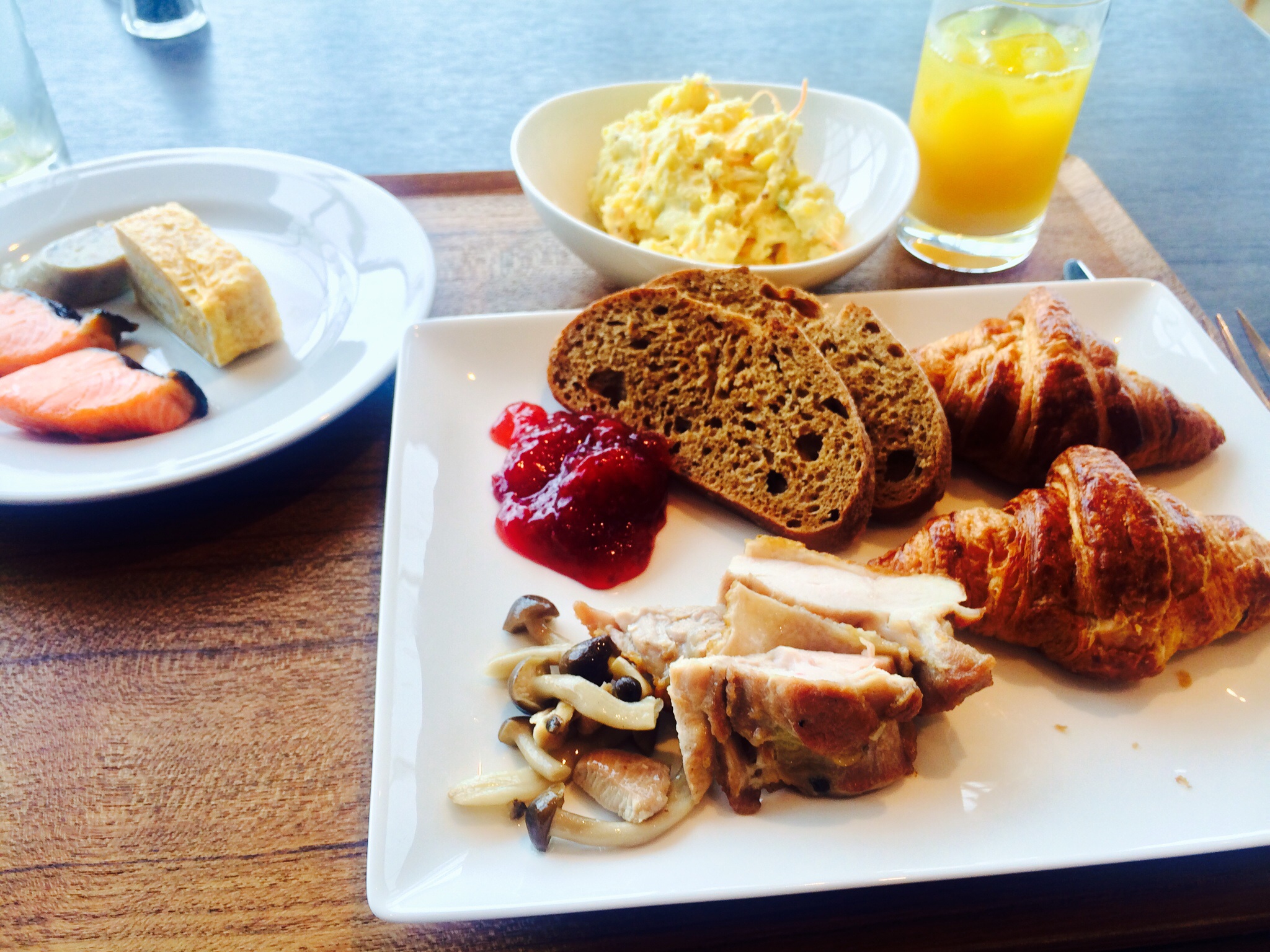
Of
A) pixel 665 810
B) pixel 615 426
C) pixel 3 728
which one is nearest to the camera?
pixel 665 810

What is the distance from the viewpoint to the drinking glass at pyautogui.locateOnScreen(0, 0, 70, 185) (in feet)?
10.8

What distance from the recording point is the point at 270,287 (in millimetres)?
3045

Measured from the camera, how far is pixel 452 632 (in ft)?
6.53

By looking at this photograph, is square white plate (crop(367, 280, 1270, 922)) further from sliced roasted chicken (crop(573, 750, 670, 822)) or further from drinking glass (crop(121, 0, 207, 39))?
drinking glass (crop(121, 0, 207, 39))

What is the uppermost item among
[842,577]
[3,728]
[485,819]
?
[842,577]

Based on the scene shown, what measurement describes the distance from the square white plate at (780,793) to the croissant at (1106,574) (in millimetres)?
107

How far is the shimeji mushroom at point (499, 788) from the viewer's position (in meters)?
1.67

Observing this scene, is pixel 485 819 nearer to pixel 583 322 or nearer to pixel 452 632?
pixel 452 632

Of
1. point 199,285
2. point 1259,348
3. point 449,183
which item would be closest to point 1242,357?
point 1259,348

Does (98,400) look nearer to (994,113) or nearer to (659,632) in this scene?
(659,632)

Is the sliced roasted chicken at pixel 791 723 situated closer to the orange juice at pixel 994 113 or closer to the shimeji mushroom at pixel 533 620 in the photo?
the shimeji mushroom at pixel 533 620

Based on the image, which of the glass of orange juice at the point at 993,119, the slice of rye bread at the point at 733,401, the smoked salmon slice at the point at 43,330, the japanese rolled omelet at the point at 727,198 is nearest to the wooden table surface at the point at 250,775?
the smoked salmon slice at the point at 43,330

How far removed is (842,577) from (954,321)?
121cm

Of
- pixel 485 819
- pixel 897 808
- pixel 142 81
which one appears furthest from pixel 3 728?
pixel 142 81
